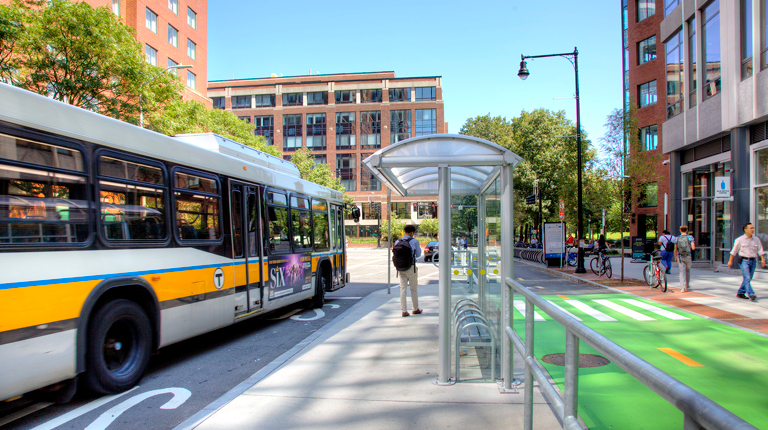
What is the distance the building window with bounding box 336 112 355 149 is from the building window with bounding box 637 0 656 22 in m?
40.2

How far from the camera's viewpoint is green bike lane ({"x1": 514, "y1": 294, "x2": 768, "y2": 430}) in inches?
124

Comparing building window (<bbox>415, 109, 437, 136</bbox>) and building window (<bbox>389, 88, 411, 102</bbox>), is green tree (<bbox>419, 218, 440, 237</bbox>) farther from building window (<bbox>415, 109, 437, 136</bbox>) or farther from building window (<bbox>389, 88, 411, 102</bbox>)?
building window (<bbox>389, 88, 411, 102</bbox>)

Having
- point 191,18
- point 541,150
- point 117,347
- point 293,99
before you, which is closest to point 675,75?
point 541,150

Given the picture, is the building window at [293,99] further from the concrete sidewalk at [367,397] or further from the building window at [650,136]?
the concrete sidewalk at [367,397]

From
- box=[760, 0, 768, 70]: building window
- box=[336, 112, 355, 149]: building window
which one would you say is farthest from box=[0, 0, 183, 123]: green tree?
box=[336, 112, 355, 149]: building window

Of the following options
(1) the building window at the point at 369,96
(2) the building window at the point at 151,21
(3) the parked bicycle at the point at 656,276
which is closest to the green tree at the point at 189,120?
(2) the building window at the point at 151,21

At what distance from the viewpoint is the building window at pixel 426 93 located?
6600cm

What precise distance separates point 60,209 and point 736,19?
69.1 feet

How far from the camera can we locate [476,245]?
7066 mm

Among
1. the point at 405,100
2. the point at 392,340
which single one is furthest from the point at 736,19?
the point at 405,100

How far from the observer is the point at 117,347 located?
16.9 feet

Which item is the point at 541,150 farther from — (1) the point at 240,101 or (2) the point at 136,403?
(1) the point at 240,101

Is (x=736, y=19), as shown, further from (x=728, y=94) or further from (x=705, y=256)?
(x=705, y=256)

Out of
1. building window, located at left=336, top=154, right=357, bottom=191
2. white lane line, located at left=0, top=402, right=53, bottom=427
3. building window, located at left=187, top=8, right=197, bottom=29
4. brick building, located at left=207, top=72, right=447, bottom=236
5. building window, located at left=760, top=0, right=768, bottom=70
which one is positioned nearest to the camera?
white lane line, located at left=0, top=402, right=53, bottom=427
